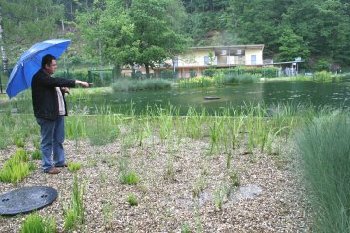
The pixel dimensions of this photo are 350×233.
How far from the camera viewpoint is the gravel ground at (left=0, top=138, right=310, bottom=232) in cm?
315

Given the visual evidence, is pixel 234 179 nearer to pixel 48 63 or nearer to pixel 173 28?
pixel 48 63

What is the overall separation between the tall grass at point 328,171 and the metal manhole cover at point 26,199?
7.56 feet

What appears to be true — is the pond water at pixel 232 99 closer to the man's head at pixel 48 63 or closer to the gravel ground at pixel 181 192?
the gravel ground at pixel 181 192

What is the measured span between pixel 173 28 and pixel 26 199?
32784 mm

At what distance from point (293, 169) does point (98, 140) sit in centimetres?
303

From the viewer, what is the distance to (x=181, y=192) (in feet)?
12.7

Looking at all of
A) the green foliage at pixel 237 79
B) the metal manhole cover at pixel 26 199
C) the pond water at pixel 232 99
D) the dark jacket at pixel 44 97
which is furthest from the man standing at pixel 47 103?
the green foliage at pixel 237 79

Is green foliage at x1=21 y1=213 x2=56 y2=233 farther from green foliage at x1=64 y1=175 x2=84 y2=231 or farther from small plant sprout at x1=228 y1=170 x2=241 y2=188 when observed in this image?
small plant sprout at x1=228 y1=170 x2=241 y2=188

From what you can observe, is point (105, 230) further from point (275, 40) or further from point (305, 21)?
point (305, 21)

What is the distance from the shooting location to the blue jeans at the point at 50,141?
4.70 meters

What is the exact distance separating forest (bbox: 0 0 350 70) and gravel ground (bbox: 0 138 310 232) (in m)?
18.9

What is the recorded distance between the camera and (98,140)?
6020 mm

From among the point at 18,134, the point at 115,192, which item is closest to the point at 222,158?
the point at 115,192

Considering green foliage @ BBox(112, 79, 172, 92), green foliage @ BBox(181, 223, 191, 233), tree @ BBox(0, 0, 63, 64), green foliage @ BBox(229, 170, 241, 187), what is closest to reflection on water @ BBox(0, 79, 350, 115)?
green foliage @ BBox(229, 170, 241, 187)
